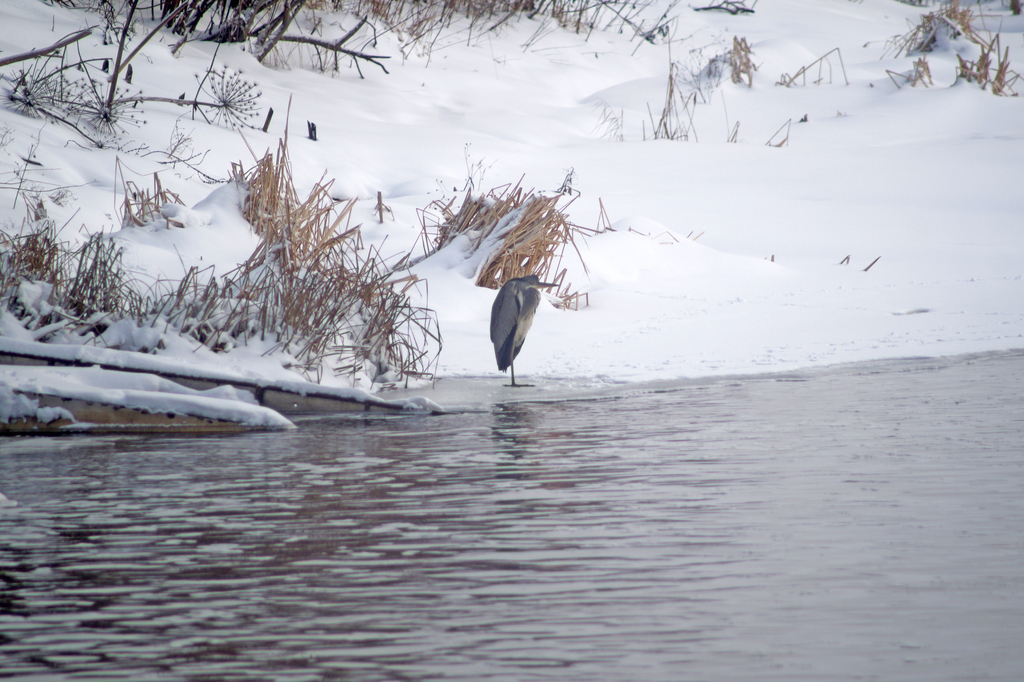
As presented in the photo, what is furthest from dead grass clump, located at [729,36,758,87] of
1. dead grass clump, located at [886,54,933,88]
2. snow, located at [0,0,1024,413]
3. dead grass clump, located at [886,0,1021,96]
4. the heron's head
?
the heron's head

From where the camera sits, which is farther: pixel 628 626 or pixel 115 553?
pixel 115 553

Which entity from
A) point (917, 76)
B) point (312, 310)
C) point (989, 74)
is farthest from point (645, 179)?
point (312, 310)

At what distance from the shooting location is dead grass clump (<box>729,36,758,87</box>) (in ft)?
56.6

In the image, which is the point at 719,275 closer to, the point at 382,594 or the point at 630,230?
the point at 630,230

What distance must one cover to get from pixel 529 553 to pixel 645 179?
1044cm

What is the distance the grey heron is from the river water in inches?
55.4

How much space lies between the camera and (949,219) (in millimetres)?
11516

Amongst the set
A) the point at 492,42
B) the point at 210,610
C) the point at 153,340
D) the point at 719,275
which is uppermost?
the point at 492,42

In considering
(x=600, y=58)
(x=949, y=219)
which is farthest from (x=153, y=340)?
(x=600, y=58)

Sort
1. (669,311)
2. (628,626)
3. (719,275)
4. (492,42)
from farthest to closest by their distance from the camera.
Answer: (492,42) < (719,275) < (669,311) < (628,626)

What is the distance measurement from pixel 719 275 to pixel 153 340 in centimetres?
532

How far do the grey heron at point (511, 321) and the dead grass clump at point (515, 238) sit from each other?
1992 mm

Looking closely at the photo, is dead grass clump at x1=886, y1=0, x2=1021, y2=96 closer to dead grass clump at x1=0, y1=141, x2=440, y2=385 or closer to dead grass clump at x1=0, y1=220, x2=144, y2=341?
dead grass clump at x1=0, y1=141, x2=440, y2=385

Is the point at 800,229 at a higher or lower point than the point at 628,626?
higher
